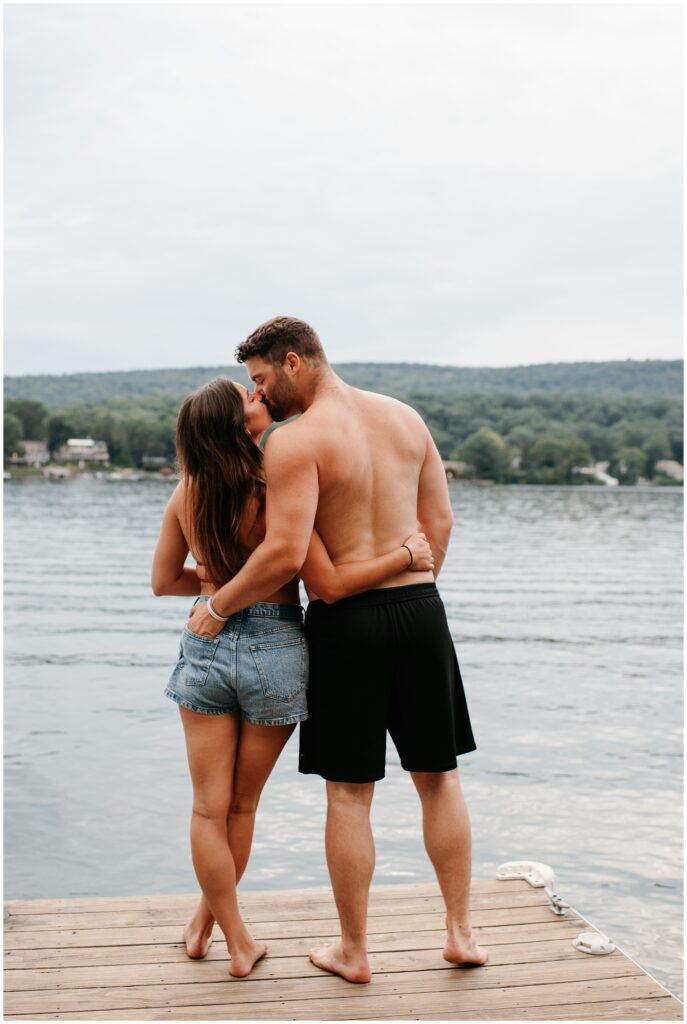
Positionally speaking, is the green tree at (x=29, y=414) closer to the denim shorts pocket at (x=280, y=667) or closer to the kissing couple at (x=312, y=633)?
the kissing couple at (x=312, y=633)

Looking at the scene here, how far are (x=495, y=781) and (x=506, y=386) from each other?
71175 millimetres

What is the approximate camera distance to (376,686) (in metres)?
3.09

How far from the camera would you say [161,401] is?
6400 cm

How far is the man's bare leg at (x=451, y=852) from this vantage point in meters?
3.17

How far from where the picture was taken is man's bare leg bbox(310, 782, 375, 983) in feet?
10.0

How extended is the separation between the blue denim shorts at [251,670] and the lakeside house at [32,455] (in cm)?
7423

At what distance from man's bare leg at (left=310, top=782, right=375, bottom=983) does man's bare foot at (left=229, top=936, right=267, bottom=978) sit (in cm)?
25

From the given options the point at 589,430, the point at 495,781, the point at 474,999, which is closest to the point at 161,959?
the point at 474,999

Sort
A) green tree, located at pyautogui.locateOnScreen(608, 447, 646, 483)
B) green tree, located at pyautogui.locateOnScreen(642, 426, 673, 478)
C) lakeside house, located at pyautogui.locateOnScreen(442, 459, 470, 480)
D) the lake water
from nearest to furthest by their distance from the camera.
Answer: the lake water → green tree, located at pyautogui.locateOnScreen(642, 426, 673, 478) → lakeside house, located at pyautogui.locateOnScreen(442, 459, 470, 480) → green tree, located at pyautogui.locateOnScreen(608, 447, 646, 483)

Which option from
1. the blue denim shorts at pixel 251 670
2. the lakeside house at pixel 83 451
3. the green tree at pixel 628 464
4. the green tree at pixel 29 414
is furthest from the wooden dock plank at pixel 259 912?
the green tree at pixel 628 464

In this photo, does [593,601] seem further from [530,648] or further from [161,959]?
[161,959]

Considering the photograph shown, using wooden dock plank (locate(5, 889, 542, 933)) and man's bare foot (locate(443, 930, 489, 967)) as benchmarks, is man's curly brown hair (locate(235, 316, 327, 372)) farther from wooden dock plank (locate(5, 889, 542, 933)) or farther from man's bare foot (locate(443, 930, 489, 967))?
wooden dock plank (locate(5, 889, 542, 933))

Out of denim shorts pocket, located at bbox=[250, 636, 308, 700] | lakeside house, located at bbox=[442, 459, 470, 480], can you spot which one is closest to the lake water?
denim shorts pocket, located at bbox=[250, 636, 308, 700]

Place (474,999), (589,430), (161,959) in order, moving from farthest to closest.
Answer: (589,430)
(161,959)
(474,999)
